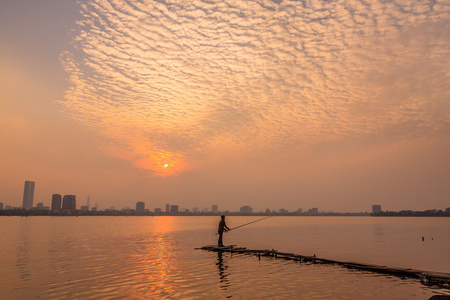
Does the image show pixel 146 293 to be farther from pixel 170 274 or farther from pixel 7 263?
pixel 7 263

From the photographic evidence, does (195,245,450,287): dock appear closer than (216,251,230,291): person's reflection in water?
No

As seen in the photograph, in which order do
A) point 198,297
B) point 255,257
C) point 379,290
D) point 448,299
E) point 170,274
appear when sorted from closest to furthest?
point 448,299 → point 198,297 → point 379,290 → point 170,274 → point 255,257

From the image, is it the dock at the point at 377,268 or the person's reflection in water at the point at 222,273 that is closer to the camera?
the person's reflection in water at the point at 222,273

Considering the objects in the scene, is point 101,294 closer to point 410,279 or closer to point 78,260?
point 78,260

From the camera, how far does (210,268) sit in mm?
24078

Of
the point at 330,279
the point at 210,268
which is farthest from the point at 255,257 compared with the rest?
the point at 330,279

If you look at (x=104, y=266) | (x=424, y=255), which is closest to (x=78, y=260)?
(x=104, y=266)

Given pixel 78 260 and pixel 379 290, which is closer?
pixel 379 290

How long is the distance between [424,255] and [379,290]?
920 inches

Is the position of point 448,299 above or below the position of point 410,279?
above

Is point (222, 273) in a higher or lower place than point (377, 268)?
lower

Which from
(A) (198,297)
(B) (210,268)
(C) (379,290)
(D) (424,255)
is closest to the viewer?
(A) (198,297)

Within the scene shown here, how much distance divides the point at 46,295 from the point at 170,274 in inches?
320

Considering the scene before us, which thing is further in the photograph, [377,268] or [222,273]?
[377,268]
